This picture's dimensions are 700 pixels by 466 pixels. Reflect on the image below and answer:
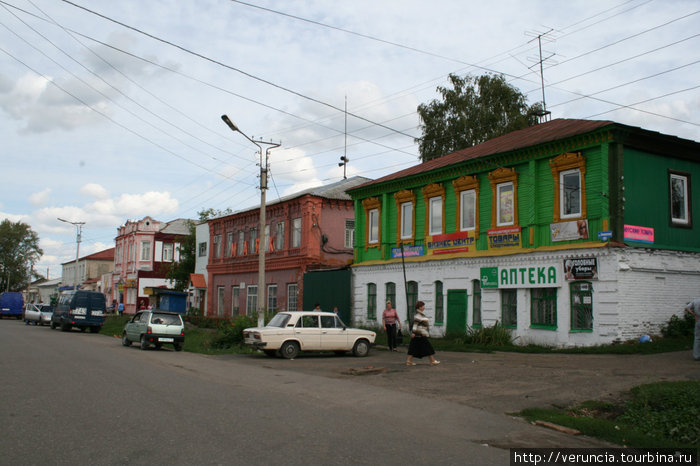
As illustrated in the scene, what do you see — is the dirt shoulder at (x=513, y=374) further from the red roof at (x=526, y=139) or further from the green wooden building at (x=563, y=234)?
the red roof at (x=526, y=139)

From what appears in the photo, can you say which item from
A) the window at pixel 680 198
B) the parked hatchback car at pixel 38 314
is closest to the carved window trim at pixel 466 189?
the window at pixel 680 198

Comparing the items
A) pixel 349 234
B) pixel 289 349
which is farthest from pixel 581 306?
pixel 349 234

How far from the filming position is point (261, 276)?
947 inches

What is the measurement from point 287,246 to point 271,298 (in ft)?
11.4

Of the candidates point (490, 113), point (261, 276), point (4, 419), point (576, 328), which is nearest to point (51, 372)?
point (4, 419)

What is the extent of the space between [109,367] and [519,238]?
14271mm

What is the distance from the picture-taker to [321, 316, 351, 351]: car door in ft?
63.9

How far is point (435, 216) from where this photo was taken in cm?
2638

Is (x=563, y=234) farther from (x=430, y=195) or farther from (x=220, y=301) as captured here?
(x=220, y=301)

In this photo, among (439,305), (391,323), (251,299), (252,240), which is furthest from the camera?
(252,240)

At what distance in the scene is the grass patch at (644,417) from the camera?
25.9ft

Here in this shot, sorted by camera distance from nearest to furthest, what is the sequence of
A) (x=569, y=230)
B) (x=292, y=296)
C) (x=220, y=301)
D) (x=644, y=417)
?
(x=644, y=417)
(x=569, y=230)
(x=292, y=296)
(x=220, y=301)

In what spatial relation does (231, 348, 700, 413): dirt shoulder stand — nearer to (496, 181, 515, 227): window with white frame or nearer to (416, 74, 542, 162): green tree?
(496, 181, 515, 227): window with white frame

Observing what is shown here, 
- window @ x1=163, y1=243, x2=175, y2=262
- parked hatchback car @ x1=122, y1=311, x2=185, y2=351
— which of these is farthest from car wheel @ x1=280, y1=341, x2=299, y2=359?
window @ x1=163, y1=243, x2=175, y2=262
